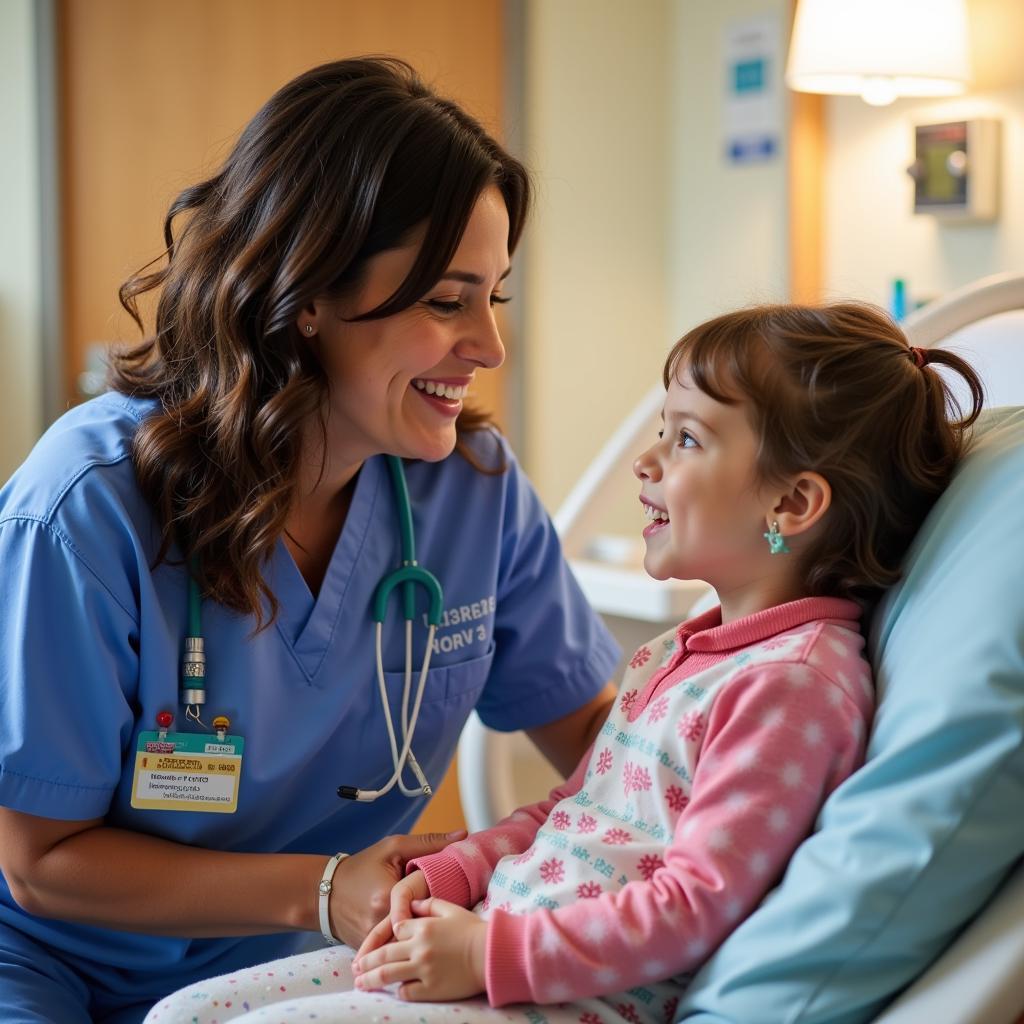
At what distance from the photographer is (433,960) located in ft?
3.40

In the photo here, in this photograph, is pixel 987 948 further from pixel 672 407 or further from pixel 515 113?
pixel 515 113

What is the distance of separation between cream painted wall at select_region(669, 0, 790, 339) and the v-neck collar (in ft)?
5.91

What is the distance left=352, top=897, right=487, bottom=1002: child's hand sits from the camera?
103 cm

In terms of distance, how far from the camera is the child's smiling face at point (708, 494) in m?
1.18

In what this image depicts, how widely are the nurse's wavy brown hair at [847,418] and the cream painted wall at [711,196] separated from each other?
1.85m

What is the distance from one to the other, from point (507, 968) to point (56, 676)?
51 centimetres

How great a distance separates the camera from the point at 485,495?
5.16ft

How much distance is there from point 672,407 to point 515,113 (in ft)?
7.70

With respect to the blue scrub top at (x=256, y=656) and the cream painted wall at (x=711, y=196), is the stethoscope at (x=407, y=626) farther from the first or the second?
the cream painted wall at (x=711, y=196)

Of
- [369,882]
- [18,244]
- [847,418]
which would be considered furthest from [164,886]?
[18,244]

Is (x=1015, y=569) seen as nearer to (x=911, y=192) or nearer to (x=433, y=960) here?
(x=433, y=960)

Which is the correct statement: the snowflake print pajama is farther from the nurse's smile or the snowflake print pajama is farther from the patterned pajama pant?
the nurse's smile

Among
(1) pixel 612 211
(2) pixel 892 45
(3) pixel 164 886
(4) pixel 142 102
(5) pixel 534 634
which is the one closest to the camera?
(3) pixel 164 886

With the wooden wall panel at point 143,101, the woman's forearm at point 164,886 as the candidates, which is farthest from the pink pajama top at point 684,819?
the wooden wall panel at point 143,101
